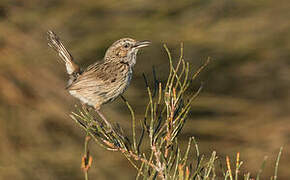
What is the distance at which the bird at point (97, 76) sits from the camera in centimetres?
364

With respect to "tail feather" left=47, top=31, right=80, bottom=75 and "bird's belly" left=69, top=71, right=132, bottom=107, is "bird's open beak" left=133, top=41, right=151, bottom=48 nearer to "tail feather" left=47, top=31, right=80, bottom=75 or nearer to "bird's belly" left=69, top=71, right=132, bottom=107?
"bird's belly" left=69, top=71, right=132, bottom=107

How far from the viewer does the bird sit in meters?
3.64

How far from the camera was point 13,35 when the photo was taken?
3.27 m

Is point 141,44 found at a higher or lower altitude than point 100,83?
higher

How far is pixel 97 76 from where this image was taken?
12.5ft

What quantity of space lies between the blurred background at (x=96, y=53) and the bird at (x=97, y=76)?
8 cm

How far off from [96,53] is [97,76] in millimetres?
472

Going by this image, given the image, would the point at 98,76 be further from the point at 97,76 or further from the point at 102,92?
the point at 102,92

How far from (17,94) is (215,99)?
1.22 m

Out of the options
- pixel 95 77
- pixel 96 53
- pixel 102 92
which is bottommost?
pixel 102 92

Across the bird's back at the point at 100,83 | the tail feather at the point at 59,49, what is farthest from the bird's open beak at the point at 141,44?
the tail feather at the point at 59,49

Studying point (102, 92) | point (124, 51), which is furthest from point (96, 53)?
point (124, 51)

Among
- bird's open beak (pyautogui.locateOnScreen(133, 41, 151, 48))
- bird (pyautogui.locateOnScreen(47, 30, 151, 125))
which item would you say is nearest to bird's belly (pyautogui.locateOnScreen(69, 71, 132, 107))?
bird (pyautogui.locateOnScreen(47, 30, 151, 125))

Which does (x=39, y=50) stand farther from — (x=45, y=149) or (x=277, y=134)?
(x=277, y=134)
